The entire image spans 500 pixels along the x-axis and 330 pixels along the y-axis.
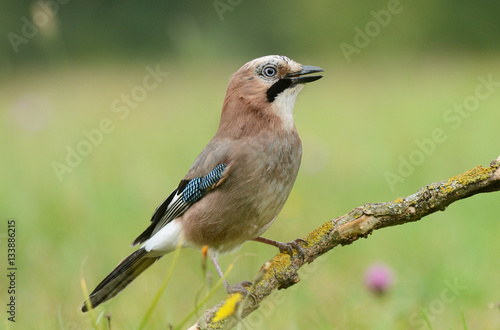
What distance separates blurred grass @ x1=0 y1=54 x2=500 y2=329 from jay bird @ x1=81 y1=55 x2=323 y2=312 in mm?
383

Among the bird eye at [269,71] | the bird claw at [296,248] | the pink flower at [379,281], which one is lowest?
the pink flower at [379,281]

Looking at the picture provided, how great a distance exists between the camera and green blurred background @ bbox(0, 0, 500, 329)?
11.8 ft

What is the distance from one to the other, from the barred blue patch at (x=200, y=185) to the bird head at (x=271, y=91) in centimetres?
22

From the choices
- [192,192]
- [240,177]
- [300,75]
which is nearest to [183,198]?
[192,192]

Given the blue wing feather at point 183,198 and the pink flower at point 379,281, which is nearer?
the blue wing feather at point 183,198

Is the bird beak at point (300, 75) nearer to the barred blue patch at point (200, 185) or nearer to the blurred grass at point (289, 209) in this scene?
the barred blue patch at point (200, 185)

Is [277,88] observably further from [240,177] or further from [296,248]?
[296,248]

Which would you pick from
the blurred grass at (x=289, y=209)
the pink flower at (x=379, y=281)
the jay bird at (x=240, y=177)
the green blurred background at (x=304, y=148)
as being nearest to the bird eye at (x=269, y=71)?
the jay bird at (x=240, y=177)

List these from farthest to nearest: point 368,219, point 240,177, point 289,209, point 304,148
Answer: point 304,148 → point 289,209 → point 240,177 → point 368,219

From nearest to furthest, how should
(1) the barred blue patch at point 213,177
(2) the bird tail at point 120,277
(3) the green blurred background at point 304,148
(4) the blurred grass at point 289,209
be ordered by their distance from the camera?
(2) the bird tail at point 120,277 < (1) the barred blue patch at point 213,177 < (4) the blurred grass at point 289,209 < (3) the green blurred background at point 304,148

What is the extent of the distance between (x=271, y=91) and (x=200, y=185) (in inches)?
19.8

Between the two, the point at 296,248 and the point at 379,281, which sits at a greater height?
the point at 296,248

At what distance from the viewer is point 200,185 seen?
9.98 ft

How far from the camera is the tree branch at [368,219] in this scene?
2.19m
